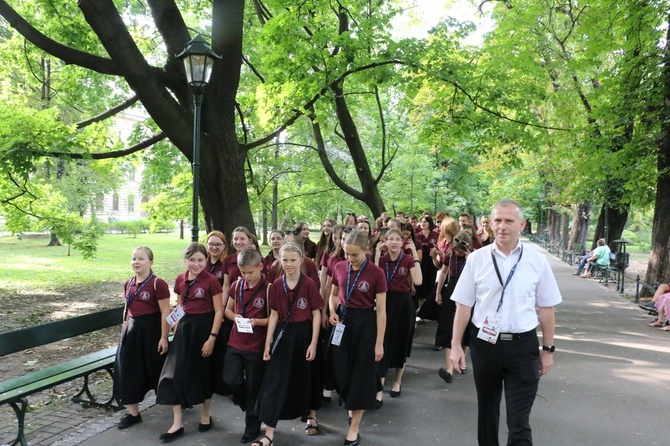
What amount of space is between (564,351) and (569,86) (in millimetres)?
14095

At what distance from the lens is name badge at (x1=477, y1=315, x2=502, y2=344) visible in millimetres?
3498

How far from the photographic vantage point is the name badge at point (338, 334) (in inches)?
183

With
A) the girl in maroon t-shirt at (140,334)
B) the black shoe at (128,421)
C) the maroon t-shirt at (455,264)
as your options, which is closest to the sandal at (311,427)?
the girl in maroon t-shirt at (140,334)

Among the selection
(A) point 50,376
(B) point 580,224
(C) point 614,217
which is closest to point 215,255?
(A) point 50,376

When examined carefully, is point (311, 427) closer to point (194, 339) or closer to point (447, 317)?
point (194, 339)

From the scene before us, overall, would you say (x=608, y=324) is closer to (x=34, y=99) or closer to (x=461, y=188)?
(x=34, y=99)

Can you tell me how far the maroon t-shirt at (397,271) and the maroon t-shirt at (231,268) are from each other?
1.65 metres

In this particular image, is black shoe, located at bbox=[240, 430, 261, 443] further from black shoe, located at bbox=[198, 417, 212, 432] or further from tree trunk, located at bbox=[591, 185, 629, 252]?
tree trunk, located at bbox=[591, 185, 629, 252]

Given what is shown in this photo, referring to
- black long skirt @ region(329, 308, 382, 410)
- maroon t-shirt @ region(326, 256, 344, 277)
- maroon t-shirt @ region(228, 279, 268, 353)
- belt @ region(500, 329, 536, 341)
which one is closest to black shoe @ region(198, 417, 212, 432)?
maroon t-shirt @ region(228, 279, 268, 353)

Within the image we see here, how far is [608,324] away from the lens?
10.4 meters

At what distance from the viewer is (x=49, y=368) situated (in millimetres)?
4973

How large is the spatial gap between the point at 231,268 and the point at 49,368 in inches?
78.7

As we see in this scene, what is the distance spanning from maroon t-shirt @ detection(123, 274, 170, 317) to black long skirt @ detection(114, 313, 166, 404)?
0.21ft

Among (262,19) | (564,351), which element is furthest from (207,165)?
(262,19)
